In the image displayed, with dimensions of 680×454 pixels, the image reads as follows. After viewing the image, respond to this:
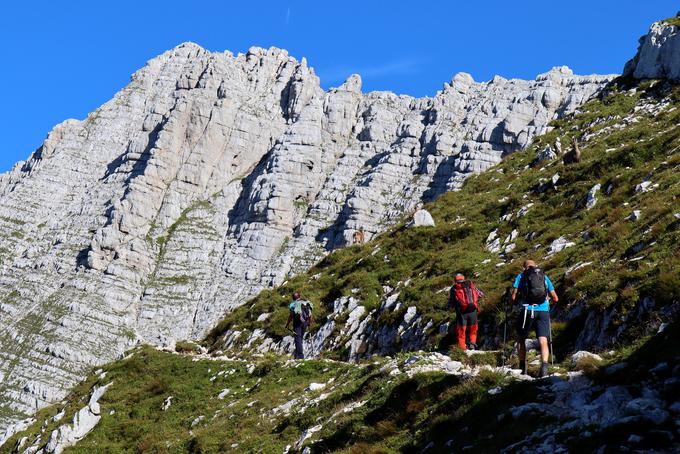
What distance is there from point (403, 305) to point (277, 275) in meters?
123

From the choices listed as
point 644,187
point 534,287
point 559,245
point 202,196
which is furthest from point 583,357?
point 202,196

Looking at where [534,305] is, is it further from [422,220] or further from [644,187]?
[422,220]

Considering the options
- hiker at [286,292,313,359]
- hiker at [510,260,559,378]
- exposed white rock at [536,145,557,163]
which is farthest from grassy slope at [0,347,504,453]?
exposed white rock at [536,145,557,163]

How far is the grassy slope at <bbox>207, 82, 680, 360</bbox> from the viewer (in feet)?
53.5

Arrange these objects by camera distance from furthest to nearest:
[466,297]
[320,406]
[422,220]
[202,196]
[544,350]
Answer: [202,196]
[422,220]
[466,297]
[320,406]
[544,350]

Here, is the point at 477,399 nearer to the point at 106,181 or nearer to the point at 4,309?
the point at 4,309

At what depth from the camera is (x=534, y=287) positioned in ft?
44.1

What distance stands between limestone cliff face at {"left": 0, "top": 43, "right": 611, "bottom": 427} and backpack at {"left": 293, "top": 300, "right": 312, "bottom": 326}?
10997cm

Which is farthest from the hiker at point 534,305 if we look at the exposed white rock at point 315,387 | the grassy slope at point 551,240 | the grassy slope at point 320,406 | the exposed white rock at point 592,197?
the exposed white rock at point 592,197

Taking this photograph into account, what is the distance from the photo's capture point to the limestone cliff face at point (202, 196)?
140500 millimetres

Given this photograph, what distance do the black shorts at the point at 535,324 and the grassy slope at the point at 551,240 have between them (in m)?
1.94

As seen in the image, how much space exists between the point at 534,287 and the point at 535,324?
0.79 meters

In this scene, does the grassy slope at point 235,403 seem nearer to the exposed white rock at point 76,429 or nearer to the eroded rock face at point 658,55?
the exposed white rock at point 76,429

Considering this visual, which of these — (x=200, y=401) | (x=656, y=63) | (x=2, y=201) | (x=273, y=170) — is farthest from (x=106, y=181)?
(x=200, y=401)
